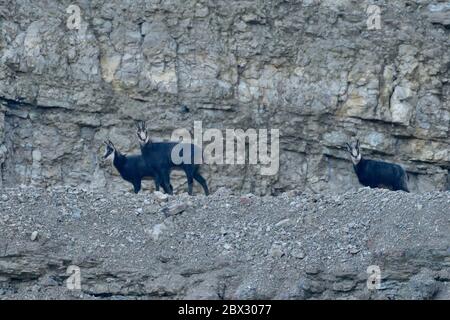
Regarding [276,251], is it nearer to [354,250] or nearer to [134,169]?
[354,250]

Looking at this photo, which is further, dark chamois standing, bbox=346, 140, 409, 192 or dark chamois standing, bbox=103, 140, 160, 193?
dark chamois standing, bbox=103, 140, 160, 193

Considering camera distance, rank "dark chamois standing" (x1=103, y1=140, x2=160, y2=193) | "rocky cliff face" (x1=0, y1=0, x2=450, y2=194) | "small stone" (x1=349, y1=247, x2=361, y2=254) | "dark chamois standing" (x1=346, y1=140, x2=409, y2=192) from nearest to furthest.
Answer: "small stone" (x1=349, y1=247, x2=361, y2=254) → "dark chamois standing" (x1=346, y1=140, x2=409, y2=192) → "dark chamois standing" (x1=103, y1=140, x2=160, y2=193) → "rocky cliff face" (x1=0, y1=0, x2=450, y2=194)

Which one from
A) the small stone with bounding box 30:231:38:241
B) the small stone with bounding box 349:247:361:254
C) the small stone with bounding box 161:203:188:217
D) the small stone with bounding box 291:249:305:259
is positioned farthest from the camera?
the small stone with bounding box 161:203:188:217

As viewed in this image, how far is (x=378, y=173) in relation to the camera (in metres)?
35.1

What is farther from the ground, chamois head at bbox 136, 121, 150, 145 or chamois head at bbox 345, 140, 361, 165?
chamois head at bbox 136, 121, 150, 145

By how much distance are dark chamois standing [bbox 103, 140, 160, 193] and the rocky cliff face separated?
4.40 ft

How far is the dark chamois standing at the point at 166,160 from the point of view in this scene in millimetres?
35031

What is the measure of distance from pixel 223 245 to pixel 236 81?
27.5 feet

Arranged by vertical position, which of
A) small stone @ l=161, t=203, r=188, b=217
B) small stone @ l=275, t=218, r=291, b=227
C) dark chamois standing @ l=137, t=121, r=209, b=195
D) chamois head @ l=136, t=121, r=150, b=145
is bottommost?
small stone @ l=275, t=218, r=291, b=227

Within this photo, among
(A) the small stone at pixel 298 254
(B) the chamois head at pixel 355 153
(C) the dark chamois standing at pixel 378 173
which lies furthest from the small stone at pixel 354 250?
(B) the chamois head at pixel 355 153

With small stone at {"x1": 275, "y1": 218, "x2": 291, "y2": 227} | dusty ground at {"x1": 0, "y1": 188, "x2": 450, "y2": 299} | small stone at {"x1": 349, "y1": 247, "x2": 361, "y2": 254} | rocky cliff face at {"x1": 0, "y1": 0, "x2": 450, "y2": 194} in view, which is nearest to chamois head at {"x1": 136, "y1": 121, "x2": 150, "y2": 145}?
rocky cliff face at {"x1": 0, "y1": 0, "x2": 450, "y2": 194}

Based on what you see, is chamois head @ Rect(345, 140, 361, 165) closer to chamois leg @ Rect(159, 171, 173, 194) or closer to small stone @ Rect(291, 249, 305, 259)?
chamois leg @ Rect(159, 171, 173, 194)

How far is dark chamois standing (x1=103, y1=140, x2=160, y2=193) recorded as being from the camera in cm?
3531
